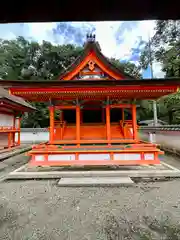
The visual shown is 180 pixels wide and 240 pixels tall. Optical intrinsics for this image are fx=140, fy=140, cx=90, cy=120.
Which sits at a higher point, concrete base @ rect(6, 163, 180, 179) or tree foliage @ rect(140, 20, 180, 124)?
tree foliage @ rect(140, 20, 180, 124)

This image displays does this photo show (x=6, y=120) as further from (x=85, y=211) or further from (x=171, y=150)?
(x=171, y=150)

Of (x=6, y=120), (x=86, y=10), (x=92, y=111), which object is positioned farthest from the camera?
(x=6, y=120)

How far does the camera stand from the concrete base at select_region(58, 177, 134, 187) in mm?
4727

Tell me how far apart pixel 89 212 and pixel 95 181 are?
1677 millimetres

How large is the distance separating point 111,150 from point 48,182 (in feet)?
9.41

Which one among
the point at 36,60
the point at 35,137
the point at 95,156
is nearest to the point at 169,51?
the point at 95,156

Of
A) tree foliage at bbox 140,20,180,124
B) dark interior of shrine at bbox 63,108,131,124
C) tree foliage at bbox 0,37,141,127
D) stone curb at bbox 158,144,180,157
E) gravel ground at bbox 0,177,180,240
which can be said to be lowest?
gravel ground at bbox 0,177,180,240

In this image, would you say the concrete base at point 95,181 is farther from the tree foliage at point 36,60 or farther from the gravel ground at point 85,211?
the tree foliage at point 36,60

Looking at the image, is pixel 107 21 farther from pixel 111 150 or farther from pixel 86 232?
pixel 111 150

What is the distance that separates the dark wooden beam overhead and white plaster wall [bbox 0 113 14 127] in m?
11.0

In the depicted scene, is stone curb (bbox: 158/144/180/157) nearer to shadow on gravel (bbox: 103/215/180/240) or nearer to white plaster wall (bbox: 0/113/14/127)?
shadow on gravel (bbox: 103/215/180/240)

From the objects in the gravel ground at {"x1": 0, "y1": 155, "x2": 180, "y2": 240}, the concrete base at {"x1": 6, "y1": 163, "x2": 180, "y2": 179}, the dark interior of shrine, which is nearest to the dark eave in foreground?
the dark interior of shrine

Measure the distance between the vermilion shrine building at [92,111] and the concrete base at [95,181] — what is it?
3.85 ft

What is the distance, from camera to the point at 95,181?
16.1 ft
